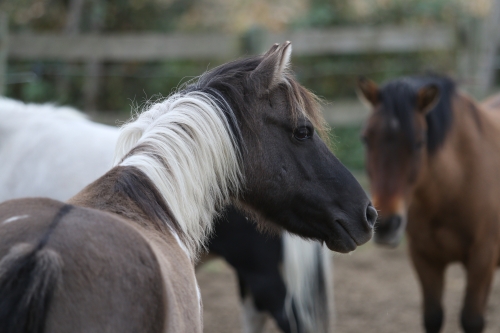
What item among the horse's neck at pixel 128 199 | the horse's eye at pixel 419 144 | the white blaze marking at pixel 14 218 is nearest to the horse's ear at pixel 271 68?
the horse's neck at pixel 128 199

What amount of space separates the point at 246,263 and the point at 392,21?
293 inches

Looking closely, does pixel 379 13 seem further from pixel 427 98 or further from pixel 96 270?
pixel 96 270

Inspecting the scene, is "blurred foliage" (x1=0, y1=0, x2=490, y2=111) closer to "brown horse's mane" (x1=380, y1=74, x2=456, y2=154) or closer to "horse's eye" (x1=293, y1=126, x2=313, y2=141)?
"brown horse's mane" (x1=380, y1=74, x2=456, y2=154)

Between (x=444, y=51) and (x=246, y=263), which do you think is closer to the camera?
(x=246, y=263)

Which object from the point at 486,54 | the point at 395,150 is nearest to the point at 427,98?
the point at 395,150

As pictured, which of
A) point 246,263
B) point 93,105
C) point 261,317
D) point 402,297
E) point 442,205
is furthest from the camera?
point 93,105

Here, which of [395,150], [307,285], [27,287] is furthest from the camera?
[395,150]

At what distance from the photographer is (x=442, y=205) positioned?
387 cm

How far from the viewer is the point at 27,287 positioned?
49.3 inches

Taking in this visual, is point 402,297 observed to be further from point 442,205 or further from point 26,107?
point 26,107

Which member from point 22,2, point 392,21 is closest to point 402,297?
point 392,21

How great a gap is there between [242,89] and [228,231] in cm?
145

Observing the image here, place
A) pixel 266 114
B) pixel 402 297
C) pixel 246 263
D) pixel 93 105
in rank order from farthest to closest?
pixel 93 105
pixel 402 297
pixel 246 263
pixel 266 114

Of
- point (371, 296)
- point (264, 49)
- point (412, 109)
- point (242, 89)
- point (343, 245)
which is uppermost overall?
point (242, 89)
